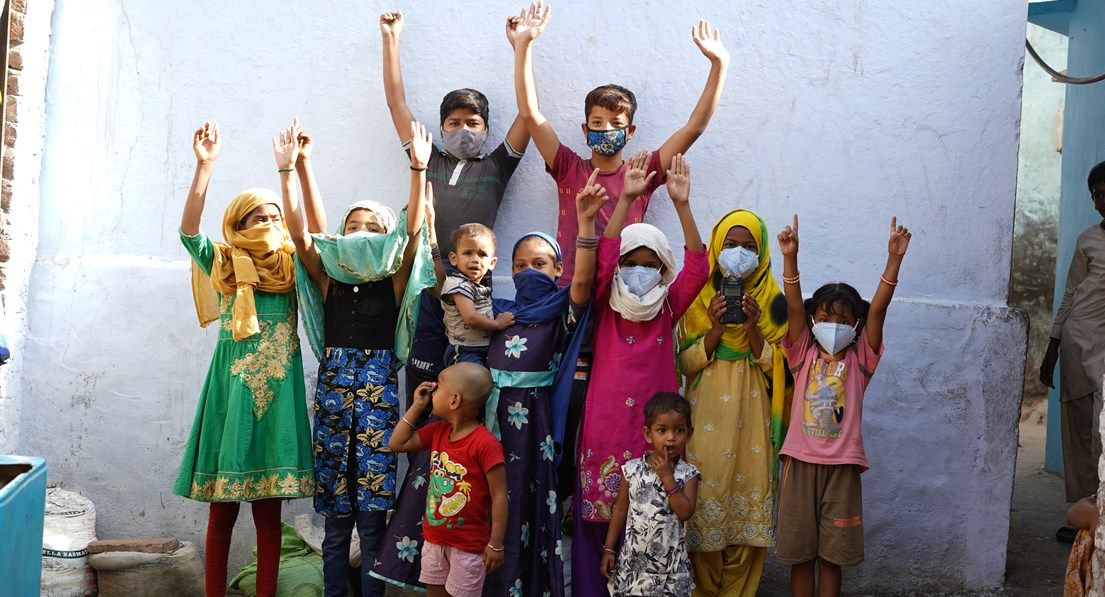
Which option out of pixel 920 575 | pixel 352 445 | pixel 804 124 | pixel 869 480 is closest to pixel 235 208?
pixel 352 445

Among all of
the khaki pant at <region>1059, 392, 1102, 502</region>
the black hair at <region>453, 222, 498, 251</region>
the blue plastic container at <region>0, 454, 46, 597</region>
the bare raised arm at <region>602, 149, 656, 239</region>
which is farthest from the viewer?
the khaki pant at <region>1059, 392, 1102, 502</region>

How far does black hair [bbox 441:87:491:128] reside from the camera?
4867 millimetres

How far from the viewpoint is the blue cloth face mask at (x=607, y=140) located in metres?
4.73

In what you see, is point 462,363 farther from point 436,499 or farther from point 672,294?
point 672,294

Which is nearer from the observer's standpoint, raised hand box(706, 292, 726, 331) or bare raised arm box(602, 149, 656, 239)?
bare raised arm box(602, 149, 656, 239)

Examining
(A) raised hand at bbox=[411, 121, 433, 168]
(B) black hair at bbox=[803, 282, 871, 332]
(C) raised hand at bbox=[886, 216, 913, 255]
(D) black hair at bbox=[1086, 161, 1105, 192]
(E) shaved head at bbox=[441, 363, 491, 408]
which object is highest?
(D) black hair at bbox=[1086, 161, 1105, 192]

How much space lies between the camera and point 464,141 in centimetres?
484

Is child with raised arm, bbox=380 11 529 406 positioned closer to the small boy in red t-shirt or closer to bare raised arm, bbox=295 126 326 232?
bare raised arm, bbox=295 126 326 232

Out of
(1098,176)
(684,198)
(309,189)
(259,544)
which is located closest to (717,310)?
(684,198)

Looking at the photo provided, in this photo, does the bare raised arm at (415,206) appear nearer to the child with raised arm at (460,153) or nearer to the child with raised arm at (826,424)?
the child with raised arm at (460,153)

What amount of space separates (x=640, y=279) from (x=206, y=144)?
1.75 m

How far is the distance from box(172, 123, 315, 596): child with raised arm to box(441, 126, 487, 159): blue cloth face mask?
867mm

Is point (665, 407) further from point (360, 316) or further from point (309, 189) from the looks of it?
point (309, 189)

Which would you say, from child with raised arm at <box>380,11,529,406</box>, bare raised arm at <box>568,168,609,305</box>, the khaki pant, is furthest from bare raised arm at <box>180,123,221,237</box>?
the khaki pant
